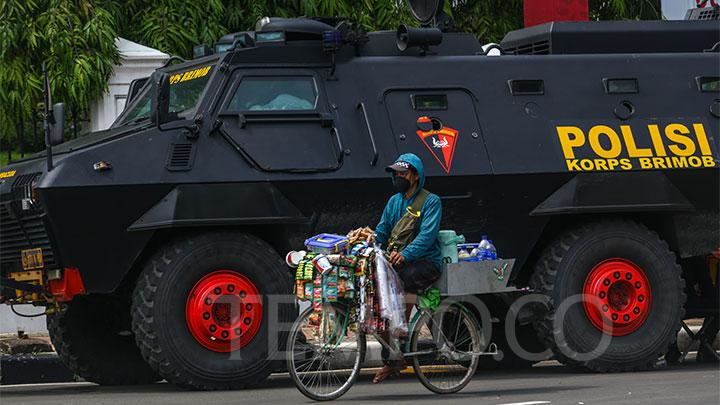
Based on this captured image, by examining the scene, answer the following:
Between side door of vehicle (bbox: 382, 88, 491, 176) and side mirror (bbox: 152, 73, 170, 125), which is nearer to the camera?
side mirror (bbox: 152, 73, 170, 125)

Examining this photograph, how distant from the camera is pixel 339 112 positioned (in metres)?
14.0

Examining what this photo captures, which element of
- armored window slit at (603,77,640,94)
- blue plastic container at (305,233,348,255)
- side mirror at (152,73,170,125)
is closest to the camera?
blue plastic container at (305,233,348,255)

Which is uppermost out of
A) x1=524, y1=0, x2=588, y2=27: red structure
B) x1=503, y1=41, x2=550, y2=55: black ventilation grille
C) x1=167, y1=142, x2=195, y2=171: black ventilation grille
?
x1=524, y1=0, x2=588, y2=27: red structure

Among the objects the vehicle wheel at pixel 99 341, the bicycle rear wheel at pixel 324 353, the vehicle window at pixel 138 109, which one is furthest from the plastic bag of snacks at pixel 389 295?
the vehicle window at pixel 138 109

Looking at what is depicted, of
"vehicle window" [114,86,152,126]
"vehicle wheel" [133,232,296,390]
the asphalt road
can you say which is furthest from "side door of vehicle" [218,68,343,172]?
the asphalt road

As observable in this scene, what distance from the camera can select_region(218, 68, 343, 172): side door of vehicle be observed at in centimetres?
1354

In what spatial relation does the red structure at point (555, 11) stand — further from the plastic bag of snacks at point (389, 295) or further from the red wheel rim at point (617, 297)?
the plastic bag of snacks at point (389, 295)

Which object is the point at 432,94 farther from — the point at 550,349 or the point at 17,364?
the point at 17,364

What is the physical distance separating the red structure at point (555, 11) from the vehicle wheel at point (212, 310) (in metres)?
6.65

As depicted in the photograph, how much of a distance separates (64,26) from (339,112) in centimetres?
611

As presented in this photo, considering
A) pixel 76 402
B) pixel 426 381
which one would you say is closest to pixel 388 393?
pixel 426 381

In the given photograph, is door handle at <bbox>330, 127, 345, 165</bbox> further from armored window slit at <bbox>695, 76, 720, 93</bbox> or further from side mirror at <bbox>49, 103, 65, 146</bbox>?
armored window slit at <bbox>695, 76, 720, 93</bbox>

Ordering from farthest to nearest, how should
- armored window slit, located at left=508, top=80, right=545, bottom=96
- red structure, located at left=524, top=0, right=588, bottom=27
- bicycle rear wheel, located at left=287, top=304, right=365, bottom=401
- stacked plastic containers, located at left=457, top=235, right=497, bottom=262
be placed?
red structure, located at left=524, top=0, right=588, bottom=27
armored window slit, located at left=508, top=80, right=545, bottom=96
stacked plastic containers, located at left=457, top=235, right=497, bottom=262
bicycle rear wheel, located at left=287, top=304, right=365, bottom=401

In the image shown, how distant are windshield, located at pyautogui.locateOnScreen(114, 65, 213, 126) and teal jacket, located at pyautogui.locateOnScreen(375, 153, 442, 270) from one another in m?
2.18
